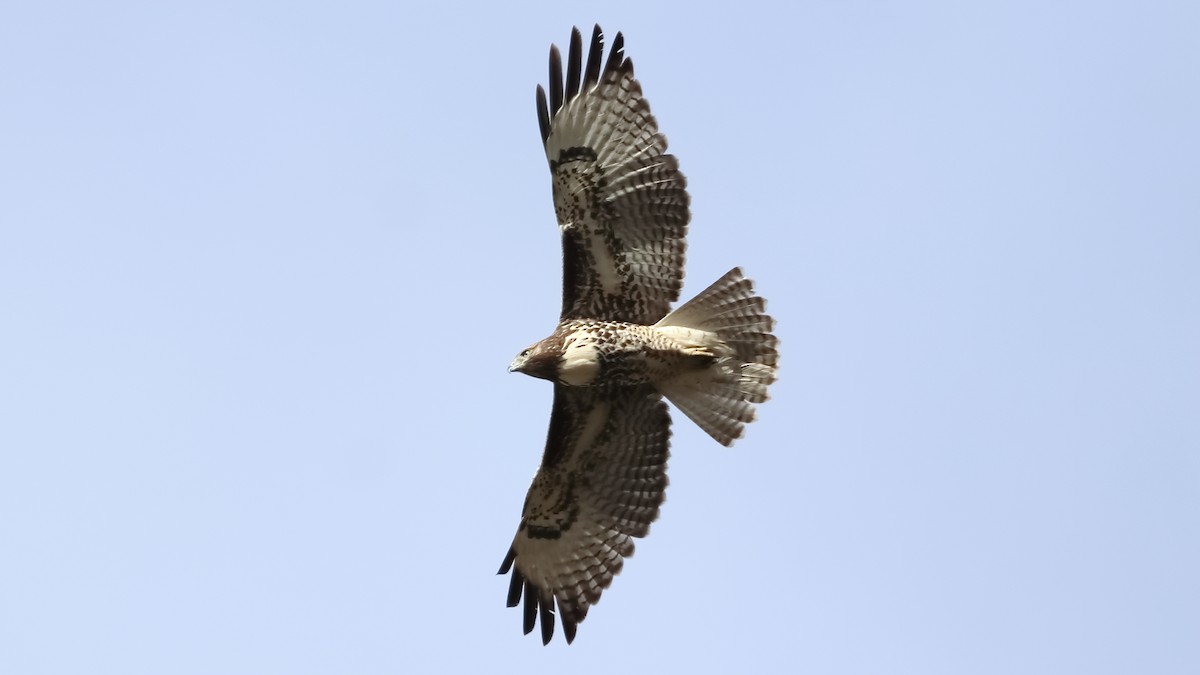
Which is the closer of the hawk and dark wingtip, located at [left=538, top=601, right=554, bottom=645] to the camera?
the hawk

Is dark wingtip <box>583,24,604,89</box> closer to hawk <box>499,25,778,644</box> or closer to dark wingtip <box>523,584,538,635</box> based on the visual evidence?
hawk <box>499,25,778,644</box>

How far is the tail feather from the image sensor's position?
12.8 m

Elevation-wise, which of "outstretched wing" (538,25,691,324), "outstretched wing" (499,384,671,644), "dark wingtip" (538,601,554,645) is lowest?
"dark wingtip" (538,601,554,645)

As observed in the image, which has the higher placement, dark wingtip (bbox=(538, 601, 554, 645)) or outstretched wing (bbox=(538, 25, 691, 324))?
outstretched wing (bbox=(538, 25, 691, 324))

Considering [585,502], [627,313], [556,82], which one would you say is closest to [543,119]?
[556,82]

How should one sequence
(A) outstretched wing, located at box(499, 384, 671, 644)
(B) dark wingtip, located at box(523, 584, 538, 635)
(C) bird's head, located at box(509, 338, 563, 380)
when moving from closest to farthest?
(C) bird's head, located at box(509, 338, 563, 380)
(A) outstretched wing, located at box(499, 384, 671, 644)
(B) dark wingtip, located at box(523, 584, 538, 635)

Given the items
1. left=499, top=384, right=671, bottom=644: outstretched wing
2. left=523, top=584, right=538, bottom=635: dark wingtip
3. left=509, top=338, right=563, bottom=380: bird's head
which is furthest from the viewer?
left=523, top=584, right=538, bottom=635: dark wingtip

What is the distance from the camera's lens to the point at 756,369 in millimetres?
12891

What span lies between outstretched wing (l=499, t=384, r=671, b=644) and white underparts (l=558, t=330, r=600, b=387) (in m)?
0.45

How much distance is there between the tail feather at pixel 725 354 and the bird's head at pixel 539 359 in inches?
29.7

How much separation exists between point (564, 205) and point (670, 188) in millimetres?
725

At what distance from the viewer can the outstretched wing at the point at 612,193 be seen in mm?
12656

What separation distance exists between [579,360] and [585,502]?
1319 mm

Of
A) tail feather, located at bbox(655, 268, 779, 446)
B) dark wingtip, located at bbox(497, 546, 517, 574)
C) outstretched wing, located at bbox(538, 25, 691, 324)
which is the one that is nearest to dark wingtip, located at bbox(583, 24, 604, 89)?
outstretched wing, located at bbox(538, 25, 691, 324)
